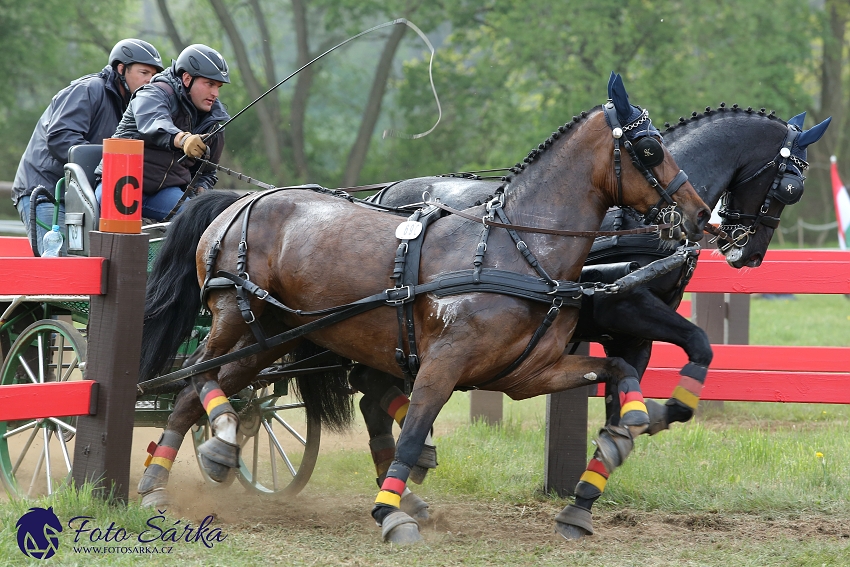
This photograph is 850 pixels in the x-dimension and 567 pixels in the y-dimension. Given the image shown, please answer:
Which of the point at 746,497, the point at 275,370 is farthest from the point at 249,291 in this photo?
the point at 746,497

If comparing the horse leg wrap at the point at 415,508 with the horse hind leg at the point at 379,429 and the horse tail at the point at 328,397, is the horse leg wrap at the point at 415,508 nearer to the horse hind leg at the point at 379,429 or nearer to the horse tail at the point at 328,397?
the horse hind leg at the point at 379,429

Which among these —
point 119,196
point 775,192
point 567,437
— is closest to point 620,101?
point 775,192

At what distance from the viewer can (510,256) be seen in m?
4.16

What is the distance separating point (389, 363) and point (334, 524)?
3.09 ft

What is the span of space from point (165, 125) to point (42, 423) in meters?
1.74

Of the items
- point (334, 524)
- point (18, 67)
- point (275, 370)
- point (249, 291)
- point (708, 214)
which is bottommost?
point (334, 524)

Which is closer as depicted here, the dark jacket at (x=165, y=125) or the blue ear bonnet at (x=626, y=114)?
the blue ear bonnet at (x=626, y=114)

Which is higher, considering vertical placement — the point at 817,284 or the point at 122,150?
the point at 122,150

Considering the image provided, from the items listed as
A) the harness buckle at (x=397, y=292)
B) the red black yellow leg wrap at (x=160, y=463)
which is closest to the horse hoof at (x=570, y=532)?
the harness buckle at (x=397, y=292)

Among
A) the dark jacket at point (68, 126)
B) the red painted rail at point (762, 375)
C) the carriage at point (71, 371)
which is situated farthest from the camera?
the dark jacket at point (68, 126)

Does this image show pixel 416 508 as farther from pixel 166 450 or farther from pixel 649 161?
pixel 649 161

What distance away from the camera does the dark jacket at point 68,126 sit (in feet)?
19.1

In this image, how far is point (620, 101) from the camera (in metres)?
4.14

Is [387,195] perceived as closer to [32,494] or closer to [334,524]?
[334,524]
